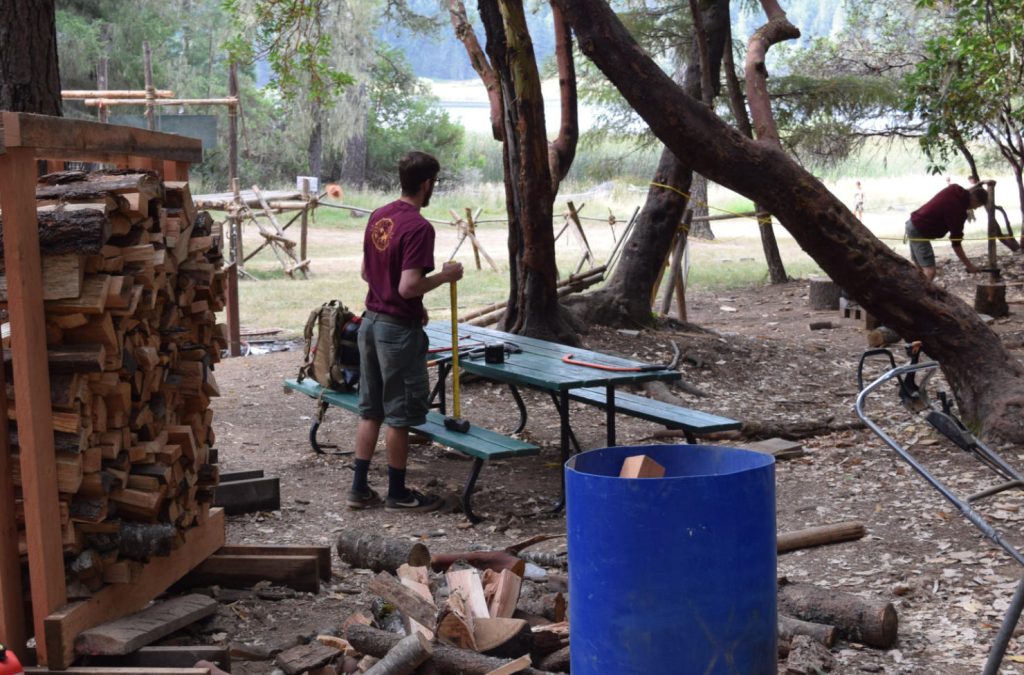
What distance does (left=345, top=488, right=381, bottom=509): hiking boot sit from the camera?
5.93 meters

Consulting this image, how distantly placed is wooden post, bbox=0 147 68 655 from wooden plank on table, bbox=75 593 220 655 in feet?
0.50

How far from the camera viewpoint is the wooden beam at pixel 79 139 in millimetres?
3113

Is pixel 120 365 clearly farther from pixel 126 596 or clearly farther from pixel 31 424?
pixel 126 596

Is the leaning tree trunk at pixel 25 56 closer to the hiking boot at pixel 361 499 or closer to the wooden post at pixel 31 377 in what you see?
the hiking boot at pixel 361 499

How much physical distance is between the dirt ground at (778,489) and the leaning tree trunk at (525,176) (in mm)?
670

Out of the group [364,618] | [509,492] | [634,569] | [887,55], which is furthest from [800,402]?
[887,55]

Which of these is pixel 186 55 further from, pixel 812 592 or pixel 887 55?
pixel 812 592

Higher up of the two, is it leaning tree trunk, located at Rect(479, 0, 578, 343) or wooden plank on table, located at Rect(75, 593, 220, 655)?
leaning tree trunk, located at Rect(479, 0, 578, 343)

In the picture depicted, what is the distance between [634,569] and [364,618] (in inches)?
53.5

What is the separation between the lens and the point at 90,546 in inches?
137

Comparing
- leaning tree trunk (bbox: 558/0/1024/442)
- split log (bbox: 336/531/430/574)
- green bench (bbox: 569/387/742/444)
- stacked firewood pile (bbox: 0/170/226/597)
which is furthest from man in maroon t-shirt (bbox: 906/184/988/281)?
stacked firewood pile (bbox: 0/170/226/597)

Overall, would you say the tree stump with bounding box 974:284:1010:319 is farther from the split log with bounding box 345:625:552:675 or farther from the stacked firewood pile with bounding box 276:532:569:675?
the split log with bounding box 345:625:552:675

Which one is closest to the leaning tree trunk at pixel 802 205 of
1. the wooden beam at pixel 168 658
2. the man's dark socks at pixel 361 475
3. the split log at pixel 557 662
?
the man's dark socks at pixel 361 475

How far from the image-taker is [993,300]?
11.8m
